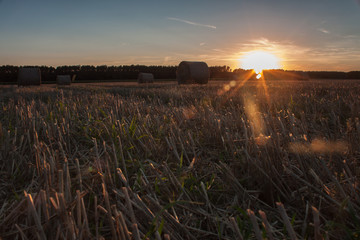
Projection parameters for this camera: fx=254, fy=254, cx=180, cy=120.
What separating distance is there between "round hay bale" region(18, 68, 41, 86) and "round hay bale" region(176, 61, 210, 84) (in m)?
12.1

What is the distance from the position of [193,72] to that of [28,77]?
13.4m

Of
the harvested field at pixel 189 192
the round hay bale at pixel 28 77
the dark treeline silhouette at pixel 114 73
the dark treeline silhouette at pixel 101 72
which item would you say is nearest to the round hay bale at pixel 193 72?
the round hay bale at pixel 28 77

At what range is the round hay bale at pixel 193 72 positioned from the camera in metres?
16.0

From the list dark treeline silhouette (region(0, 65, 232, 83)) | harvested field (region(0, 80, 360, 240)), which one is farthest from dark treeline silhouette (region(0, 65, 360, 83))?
harvested field (region(0, 80, 360, 240))

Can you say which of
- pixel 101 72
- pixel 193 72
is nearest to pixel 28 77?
pixel 193 72

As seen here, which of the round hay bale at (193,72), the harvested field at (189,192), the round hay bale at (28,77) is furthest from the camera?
the round hay bale at (28,77)

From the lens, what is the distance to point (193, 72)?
1603cm

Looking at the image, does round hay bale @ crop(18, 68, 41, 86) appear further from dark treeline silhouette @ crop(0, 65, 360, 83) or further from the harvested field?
the harvested field

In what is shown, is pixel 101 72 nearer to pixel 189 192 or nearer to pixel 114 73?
pixel 114 73

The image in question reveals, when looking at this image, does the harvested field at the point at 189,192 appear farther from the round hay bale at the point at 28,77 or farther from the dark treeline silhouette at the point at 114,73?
the dark treeline silhouette at the point at 114,73

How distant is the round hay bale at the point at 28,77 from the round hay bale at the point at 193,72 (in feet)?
39.7

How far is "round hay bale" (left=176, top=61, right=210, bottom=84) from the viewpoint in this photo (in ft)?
52.5

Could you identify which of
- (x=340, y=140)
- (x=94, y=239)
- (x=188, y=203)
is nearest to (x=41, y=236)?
(x=94, y=239)

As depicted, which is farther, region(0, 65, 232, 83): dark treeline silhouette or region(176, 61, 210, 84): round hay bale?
region(0, 65, 232, 83): dark treeline silhouette
